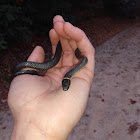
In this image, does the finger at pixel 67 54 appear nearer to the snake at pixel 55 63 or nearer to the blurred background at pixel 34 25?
the snake at pixel 55 63

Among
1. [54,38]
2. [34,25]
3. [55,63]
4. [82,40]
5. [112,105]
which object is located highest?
[82,40]

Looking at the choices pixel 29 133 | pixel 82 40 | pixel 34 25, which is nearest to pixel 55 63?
pixel 82 40

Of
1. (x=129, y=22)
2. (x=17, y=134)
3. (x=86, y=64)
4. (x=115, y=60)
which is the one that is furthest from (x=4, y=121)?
(x=129, y=22)

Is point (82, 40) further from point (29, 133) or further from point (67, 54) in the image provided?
point (29, 133)

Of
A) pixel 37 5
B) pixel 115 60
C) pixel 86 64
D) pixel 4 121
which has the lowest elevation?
pixel 115 60

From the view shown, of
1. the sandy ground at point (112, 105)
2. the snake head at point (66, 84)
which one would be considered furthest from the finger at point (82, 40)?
the sandy ground at point (112, 105)

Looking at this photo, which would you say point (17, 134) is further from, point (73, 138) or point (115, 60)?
point (115, 60)
